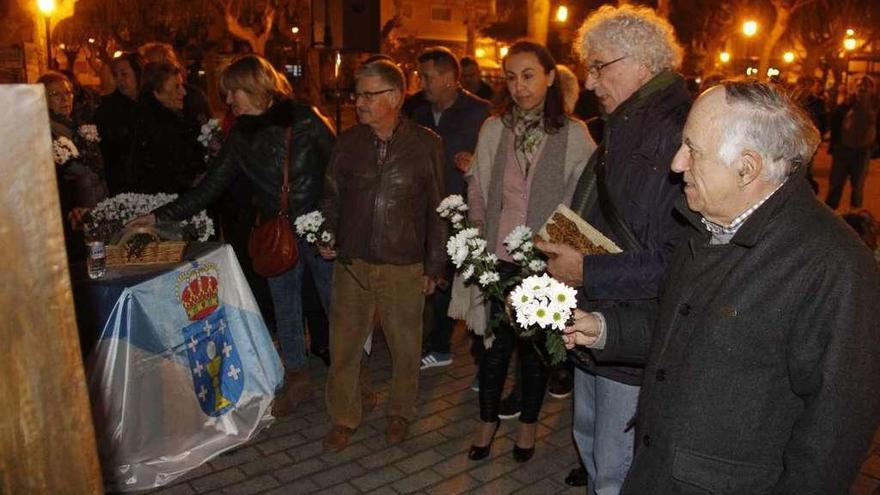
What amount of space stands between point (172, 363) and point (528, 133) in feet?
7.86

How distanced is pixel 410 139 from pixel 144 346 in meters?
1.89

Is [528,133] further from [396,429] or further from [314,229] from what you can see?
[396,429]

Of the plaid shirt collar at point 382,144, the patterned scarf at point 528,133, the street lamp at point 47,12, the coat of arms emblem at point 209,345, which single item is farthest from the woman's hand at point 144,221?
the street lamp at point 47,12

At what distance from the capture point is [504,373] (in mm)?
4215

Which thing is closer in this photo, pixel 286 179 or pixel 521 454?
pixel 521 454

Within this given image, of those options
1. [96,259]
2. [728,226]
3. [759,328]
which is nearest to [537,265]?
[728,226]

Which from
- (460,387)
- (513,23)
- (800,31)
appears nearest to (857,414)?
(460,387)

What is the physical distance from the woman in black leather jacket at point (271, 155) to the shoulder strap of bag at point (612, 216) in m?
2.39

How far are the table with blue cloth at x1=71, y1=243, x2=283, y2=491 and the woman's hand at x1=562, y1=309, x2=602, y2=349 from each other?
7.49 feet

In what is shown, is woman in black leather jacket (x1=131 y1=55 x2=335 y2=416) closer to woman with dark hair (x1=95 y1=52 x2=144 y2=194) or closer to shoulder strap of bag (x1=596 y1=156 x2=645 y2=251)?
woman with dark hair (x1=95 y1=52 x2=144 y2=194)

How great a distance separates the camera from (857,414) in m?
1.68

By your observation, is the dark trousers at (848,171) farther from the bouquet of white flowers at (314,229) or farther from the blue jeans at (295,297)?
the bouquet of white flowers at (314,229)

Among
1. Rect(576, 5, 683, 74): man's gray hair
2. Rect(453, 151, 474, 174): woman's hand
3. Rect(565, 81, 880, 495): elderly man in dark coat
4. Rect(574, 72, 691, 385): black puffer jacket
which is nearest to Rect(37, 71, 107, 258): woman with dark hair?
Rect(453, 151, 474, 174): woman's hand

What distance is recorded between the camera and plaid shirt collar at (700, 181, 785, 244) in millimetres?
1900
